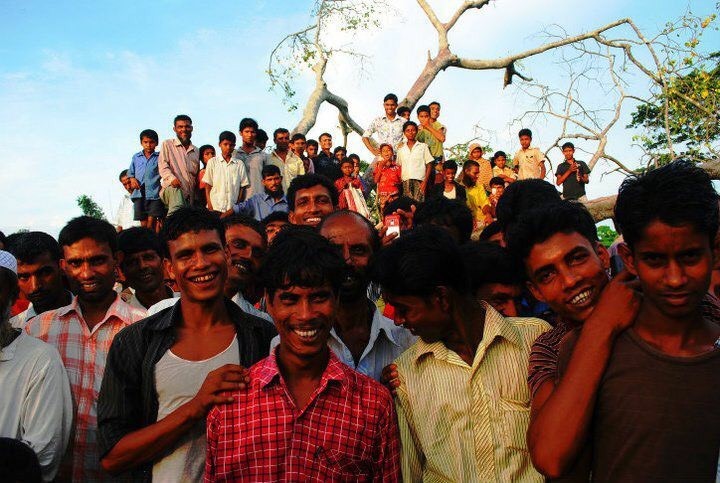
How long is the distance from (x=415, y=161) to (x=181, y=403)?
330 inches

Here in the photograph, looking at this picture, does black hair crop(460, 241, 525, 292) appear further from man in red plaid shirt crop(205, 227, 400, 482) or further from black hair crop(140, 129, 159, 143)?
black hair crop(140, 129, 159, 143)

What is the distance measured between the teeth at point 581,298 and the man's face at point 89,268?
2.37 meters

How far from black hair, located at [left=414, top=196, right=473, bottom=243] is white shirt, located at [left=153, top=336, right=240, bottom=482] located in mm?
2372

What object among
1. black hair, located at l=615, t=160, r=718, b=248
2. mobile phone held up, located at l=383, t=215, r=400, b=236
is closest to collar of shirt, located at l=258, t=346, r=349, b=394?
black hair, located at l=615, t=160, r=718, b=248

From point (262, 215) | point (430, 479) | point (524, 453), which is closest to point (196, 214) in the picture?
point (430, 479)

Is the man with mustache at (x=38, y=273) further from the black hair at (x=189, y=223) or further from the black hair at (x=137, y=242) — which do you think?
the black hair at (x=189, y=223)

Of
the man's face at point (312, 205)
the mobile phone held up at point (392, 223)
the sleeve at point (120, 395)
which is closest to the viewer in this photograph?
the sleeve at point (120, 395)

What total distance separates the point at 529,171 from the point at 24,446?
432 inches

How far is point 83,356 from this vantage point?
10.0ft

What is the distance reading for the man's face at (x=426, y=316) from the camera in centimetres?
228

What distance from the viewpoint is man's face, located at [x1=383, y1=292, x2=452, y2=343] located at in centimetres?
228

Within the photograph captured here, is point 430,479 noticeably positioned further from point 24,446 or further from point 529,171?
point 529,171

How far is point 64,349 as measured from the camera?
3.05 metres

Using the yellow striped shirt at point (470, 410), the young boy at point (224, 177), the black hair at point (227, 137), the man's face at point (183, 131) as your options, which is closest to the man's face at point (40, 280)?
the yellow striped shirt at point (470, 410)
